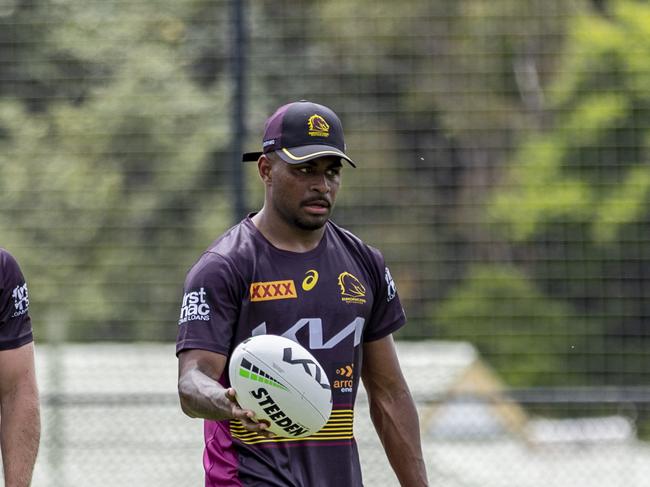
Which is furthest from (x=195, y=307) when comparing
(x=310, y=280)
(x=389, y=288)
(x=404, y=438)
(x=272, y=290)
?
(x=404, y=438)

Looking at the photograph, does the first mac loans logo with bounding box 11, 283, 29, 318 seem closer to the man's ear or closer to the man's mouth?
the man's ear

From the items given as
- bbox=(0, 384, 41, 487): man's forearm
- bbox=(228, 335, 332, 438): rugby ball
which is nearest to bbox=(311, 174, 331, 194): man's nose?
bbox=(228, 335, 332, 438): rugby ball

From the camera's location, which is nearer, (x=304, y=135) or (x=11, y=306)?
(x=304, y=135)

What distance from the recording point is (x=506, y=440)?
9.23m

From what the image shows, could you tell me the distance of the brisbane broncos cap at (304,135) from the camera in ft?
13.6

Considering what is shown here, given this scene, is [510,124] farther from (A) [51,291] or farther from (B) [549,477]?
(A) [51,291]

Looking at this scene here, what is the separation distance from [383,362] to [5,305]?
4.22 feet

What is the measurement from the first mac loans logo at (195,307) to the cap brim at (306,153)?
0.50 metres

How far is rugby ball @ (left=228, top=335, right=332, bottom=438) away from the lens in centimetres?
360

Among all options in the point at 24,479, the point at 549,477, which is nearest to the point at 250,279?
the point at 24,479

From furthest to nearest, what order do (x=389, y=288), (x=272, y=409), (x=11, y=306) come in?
(x=389, y=288)
(x=11, y=306)
(x=272, y=409)

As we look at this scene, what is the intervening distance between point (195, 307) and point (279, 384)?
520mm

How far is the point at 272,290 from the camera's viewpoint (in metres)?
4.11

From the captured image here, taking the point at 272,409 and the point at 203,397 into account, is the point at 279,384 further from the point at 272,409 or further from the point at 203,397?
the point at 203,397
